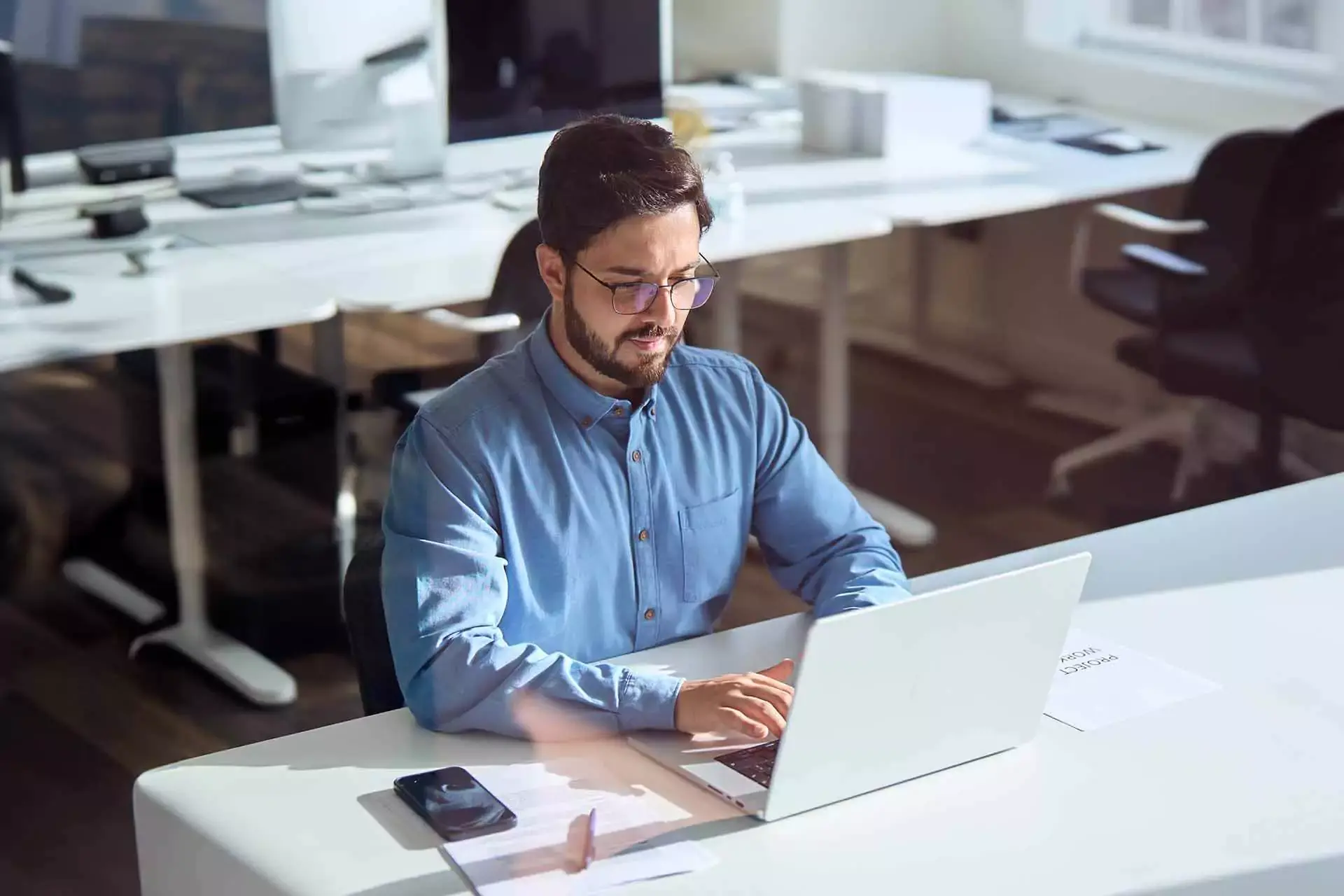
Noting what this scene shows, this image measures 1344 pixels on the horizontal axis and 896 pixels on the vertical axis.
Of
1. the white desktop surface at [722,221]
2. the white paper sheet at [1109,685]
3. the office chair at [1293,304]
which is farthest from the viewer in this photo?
the office chair at [1293,304]

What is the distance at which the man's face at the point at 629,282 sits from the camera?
1503 millimetres

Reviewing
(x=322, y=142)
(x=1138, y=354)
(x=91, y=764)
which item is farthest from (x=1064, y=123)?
(x=91, y=764)

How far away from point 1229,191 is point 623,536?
7.38ft

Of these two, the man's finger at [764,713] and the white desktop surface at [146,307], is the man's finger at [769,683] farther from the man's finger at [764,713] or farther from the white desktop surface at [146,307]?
the white desktop surface at [146,307]

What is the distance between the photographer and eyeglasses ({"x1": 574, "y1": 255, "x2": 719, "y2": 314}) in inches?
58.9

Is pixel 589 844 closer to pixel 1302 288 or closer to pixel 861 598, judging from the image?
pixel 861 598

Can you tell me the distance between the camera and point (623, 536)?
1.62 metres

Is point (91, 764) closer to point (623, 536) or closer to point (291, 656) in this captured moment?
point (291, 656)

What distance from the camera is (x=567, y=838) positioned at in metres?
1.25

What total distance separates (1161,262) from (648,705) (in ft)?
7.17

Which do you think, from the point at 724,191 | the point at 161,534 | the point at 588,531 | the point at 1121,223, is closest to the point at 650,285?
the point at 588,531

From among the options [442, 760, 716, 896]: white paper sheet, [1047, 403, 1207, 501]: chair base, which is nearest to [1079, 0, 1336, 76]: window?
[1047, 403, 1207, 501]: chair base

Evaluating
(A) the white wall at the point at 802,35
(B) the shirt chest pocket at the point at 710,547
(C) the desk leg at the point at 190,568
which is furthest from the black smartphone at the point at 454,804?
(A) the white wall at the point at 802,35

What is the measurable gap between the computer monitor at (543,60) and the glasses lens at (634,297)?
1.68 m
